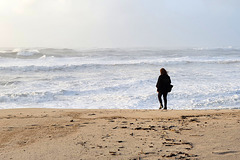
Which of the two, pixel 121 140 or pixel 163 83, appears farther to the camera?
pixel 163 83

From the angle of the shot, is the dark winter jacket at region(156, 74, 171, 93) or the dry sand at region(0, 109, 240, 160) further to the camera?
the dark winter jacket at region(156, 74, 171, 93)

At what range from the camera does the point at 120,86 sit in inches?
543

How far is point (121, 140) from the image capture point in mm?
4184

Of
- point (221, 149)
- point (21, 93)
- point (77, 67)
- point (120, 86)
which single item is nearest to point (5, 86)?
point (21, 93)

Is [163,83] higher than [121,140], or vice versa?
[163,83]

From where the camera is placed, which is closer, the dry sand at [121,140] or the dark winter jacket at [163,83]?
the dry sand at [121,140]

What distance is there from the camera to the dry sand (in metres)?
3.59

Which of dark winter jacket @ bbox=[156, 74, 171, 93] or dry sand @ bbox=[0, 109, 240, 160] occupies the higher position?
dark winter jacket @ bbox=[156, 74, 171, 93]

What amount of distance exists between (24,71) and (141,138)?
18528mm

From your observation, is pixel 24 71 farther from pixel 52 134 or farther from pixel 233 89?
pixel 52 134

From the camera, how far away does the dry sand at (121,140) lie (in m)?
3.59

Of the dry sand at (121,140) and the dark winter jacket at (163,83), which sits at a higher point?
the dark winter jacket at (163,83)

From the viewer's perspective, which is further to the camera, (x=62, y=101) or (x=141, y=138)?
(x=62, y=101)

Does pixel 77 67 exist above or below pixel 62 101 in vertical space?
above
